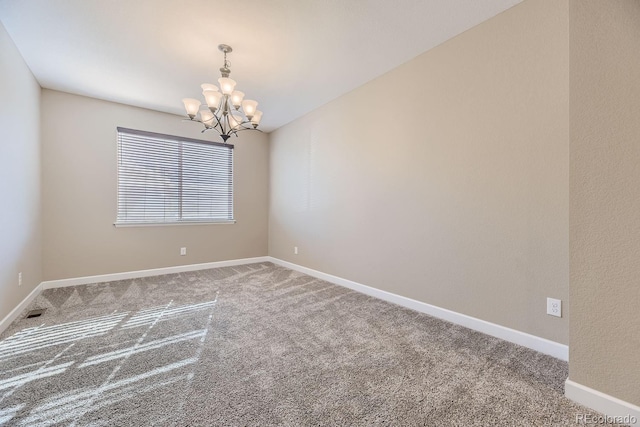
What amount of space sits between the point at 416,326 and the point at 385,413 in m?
1.16

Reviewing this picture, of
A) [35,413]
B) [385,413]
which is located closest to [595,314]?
[385,413]

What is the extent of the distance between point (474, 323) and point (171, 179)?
14.9 feet

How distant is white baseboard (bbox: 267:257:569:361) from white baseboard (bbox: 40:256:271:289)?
2.22 m

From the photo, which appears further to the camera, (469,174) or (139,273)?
(139,273)

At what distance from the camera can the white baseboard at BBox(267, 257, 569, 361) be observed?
1.91 meters

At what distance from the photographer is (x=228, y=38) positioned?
7.95ft

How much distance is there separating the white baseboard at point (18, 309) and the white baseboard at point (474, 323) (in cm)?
329

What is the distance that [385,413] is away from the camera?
54.7 inches

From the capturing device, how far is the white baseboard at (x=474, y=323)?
191 centimetres

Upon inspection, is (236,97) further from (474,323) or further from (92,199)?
(474,323)

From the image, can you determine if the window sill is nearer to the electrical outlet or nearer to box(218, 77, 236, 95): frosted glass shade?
box(218, 77, 236, 95): frosted glass shade

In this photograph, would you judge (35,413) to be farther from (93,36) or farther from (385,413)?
(93,36)
